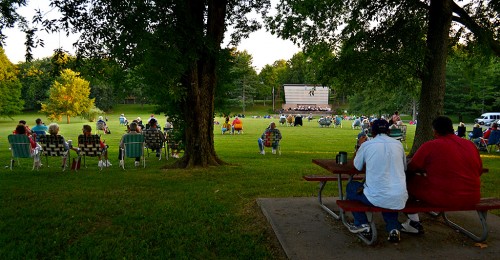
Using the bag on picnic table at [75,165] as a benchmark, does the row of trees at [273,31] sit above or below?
above

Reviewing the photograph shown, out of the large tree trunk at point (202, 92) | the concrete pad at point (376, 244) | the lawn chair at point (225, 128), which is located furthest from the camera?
the lawn chair at point (225, 128)

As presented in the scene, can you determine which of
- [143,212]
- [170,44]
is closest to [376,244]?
[143,212]

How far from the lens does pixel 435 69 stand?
10305 mm

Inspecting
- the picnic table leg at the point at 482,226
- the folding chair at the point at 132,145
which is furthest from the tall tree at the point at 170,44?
the picnic table leg at the point at 482,226

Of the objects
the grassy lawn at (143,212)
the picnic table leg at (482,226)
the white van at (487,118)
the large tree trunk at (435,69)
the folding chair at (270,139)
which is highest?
the large tree trunk at (435,69)

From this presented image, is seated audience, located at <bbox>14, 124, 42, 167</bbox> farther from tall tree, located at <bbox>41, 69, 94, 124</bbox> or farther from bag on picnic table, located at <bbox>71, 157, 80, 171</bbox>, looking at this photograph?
tall tree, located at <bbox>41, 69, 94, 124</bbox>

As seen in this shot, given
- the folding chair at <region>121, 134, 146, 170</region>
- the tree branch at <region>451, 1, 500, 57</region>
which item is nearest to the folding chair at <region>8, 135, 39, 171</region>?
the folding chair at <region>121, 134, 146, 170</region>

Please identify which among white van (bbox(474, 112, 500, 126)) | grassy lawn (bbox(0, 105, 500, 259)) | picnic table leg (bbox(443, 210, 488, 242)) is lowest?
grassy lawn (bbox(0, 105, 500, 259))

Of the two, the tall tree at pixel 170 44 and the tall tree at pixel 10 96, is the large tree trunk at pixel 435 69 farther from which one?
the tall tree at pixel 10 96

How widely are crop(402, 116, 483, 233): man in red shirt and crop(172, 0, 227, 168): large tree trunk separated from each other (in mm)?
6581

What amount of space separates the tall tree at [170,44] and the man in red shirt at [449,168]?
5.37 meters

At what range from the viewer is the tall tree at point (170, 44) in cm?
762

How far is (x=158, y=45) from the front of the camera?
24.9ft

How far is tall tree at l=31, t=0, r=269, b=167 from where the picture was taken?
762 cm
